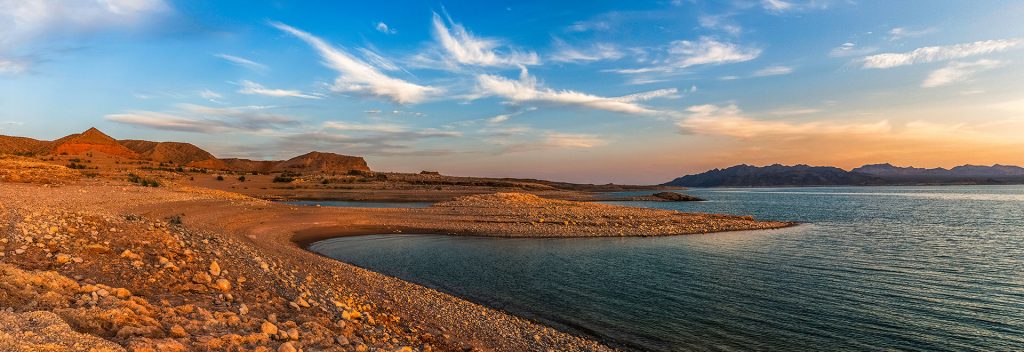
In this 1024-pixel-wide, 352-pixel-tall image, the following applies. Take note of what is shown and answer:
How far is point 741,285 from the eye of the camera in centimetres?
1942

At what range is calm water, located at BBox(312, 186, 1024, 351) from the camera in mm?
13625

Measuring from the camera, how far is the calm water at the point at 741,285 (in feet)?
44.7

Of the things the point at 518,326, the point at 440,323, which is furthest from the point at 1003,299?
the point at 440,323

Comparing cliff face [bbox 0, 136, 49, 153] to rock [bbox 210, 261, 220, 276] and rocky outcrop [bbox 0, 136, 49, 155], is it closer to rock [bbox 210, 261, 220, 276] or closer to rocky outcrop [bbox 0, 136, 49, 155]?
rocky outcrop [bbox 0, 136, 49, 155]

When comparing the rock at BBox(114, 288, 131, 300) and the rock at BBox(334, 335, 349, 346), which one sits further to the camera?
the rock at BBox(334, 335, 349, 346)

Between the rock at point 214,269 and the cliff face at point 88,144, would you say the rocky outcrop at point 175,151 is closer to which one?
the cliff face at point 88,144

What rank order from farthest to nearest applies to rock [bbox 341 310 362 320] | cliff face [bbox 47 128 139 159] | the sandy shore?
cliff face [bbox 47 128 139 159] → rock [bbox 341 310 362 320] → the sandy shore

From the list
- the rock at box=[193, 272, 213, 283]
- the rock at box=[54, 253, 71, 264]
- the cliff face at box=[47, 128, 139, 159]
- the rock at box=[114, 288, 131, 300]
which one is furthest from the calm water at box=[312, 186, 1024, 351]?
the cliff face at box=[47, 128, 139, 159]

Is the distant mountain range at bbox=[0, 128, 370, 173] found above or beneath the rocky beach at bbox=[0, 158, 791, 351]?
above

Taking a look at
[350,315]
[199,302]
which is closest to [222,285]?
[199,302]

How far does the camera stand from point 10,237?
1109 cm

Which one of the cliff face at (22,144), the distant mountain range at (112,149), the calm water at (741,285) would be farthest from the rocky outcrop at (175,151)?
the calm water at (741,285)

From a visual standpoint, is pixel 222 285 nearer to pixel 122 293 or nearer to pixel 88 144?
pixel 122 293

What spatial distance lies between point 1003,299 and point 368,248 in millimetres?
29960
